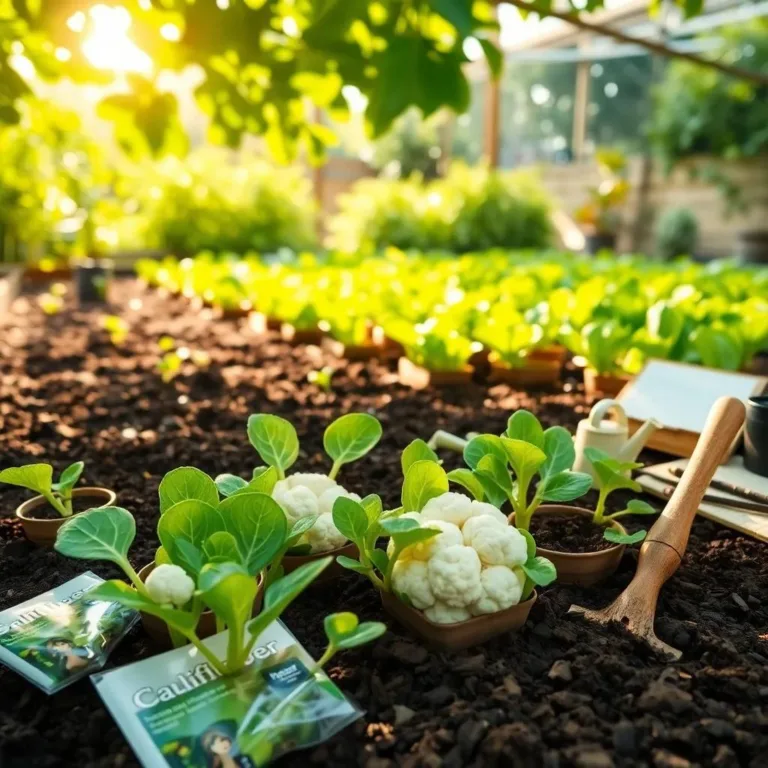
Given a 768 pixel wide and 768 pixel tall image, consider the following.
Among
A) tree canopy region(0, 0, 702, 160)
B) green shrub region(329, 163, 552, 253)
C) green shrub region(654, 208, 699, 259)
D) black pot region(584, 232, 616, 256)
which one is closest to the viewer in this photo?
tree canopy region(0, 0, 702, 160)

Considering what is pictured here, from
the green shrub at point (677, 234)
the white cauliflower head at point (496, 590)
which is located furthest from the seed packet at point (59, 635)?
the green shrub at point (677, 234)

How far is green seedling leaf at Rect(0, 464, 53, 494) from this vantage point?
1.27 m

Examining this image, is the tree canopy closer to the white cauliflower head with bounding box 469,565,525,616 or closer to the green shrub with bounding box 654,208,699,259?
the white cauliflower head with bounding box 469,565,525,616

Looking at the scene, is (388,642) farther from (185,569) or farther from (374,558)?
(185,569)

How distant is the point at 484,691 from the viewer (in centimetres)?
100

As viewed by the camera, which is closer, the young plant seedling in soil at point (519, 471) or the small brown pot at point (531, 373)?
the young plant seedling in soil at point (519, 471)

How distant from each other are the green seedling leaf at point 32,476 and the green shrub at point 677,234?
37.5 ft

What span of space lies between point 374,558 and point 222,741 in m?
0.33

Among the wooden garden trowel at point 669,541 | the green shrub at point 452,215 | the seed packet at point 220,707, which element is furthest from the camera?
the green shrub at point 452,215

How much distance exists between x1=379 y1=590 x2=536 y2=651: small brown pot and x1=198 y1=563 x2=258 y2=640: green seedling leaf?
10.7 inches

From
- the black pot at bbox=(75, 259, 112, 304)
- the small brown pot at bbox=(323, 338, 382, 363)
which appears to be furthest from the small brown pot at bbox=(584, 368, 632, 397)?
the black pot at bbox=(75, 259, 112, 304)

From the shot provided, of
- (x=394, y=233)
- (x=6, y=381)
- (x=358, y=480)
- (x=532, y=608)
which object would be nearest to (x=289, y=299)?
(x=6, y=381)

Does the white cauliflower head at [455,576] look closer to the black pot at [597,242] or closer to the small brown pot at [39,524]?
the small brown pot at [39,524]

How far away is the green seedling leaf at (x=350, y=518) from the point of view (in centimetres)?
109
